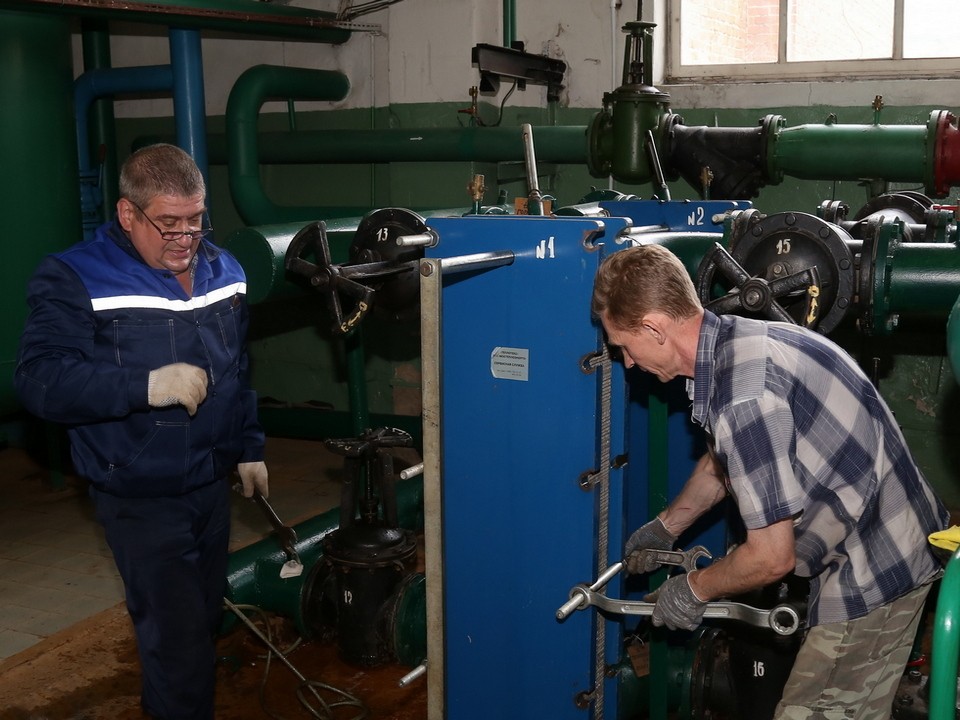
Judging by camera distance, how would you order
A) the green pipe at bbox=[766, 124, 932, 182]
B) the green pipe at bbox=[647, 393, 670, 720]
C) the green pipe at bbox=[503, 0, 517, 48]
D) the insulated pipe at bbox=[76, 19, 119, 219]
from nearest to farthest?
the green pipe at bbox=[647, 393, 670, 720], the green pipe at bbox=[766, 124, 932, 182], the green pipe at bbox=[503, 0, 517, 48], the insulated pipe at bbox=[76, 19, 119, 219]

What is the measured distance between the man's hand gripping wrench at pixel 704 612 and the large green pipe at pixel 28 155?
2.34 m

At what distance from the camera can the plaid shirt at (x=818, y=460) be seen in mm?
1452

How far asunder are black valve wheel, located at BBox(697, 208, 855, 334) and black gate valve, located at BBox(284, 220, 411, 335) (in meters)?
0.73

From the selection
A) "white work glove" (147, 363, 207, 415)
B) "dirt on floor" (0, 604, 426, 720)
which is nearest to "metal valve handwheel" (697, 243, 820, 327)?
"white work glove" (147, 363, 207, 415)

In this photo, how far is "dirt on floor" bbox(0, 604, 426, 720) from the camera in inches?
99.9

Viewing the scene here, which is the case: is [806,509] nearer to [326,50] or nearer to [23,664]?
[23,664]

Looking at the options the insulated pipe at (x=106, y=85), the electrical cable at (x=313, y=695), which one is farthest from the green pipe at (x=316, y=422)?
the electrical cable at (x=313, y=695)

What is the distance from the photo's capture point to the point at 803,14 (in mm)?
4160

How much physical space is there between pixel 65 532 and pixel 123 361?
2.11m

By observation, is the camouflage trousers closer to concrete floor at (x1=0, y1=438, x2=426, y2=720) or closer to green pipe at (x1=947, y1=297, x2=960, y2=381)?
green pipe at (x1=947, y1=297, x2=960, y2=381)

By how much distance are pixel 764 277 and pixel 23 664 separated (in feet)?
7.07

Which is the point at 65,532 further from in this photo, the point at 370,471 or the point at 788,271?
the point at 788,271

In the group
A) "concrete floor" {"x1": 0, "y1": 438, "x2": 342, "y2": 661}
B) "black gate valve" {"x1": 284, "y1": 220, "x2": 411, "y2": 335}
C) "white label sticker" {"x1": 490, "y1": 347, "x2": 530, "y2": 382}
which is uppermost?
"black gate valve" {"x1": 284, "y1": 220, "x2": 411, "y2": 335}

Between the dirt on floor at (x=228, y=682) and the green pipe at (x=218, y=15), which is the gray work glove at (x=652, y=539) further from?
the green pipe at (x=218, y=15)
